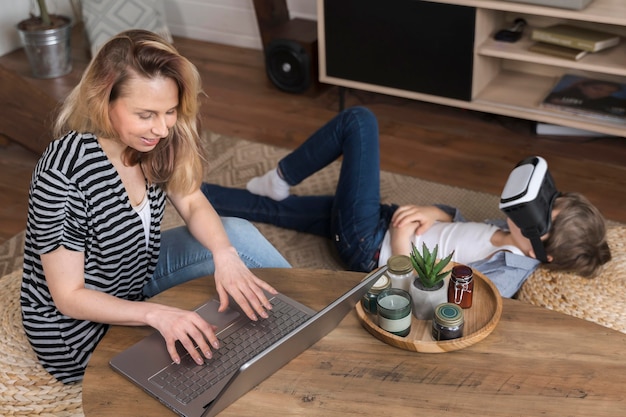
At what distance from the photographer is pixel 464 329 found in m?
1.57

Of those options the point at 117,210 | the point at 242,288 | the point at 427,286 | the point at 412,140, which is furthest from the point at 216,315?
the point at 412,140

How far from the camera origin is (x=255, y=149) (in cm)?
327

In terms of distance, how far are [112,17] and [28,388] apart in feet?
8.61

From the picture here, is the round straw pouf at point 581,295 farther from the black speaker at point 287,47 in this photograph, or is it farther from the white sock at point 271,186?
the black speaker at point 287,47

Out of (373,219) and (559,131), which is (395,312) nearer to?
(373,219)

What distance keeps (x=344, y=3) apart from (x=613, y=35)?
1014 mm

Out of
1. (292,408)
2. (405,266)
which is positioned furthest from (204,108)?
(292,408)

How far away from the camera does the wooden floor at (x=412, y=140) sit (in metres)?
3.00

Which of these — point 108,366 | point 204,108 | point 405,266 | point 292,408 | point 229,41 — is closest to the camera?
point 292,408

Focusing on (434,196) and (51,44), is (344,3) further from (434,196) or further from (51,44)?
(51,44)

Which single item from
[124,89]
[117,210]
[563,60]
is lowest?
[563,60]

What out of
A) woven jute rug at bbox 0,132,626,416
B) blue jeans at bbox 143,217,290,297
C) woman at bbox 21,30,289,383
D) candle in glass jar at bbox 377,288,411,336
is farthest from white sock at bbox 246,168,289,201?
candle in glass jar at bbox 377,288,411,336

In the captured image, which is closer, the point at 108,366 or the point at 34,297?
the point at 108,366

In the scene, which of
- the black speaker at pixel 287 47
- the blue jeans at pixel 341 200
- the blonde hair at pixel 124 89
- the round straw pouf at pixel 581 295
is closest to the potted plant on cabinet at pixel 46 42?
the black speaker at pixel 287 47
